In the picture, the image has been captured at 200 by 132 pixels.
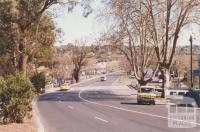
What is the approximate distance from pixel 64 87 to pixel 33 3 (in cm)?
6159

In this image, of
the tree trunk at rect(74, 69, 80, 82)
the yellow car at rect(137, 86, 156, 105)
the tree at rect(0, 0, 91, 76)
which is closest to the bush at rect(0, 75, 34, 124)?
the tree at rect(0, 0, 91, 76)

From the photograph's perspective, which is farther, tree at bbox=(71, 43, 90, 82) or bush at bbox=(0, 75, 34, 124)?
tree at bbox=(71, 43, 90, 82)

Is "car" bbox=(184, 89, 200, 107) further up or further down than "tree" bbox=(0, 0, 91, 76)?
further down

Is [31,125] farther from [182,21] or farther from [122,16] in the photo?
[122,16]

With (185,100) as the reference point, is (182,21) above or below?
above

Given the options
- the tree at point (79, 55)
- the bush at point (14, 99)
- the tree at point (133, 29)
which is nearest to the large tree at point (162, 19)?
the tree at point (133, 29)

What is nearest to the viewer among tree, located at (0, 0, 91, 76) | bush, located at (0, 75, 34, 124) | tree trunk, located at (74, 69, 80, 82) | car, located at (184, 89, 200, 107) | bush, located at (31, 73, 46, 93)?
bush, located at (0, 75, 34, 124)

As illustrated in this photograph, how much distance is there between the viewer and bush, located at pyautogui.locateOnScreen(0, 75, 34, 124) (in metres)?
23.1

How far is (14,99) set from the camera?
23.1 meters

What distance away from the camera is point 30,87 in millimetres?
24312

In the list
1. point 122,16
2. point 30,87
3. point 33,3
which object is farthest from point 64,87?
point 30,87

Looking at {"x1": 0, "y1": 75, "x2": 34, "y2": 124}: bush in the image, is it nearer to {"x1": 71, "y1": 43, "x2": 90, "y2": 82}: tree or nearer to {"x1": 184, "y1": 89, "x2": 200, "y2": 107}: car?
{"x1": 184, "y1": 89, "x2": 200, "y2": 107}: car

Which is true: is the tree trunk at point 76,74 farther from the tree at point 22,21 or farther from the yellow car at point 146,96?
the tree at point 22,21

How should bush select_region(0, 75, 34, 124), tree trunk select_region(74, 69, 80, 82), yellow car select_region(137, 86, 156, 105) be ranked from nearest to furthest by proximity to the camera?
bush select_region(0, 75, 34, 124), yellow car select_region(137, 86, 156, 105), tree trunk select_region(74, 69, 80, 82)
